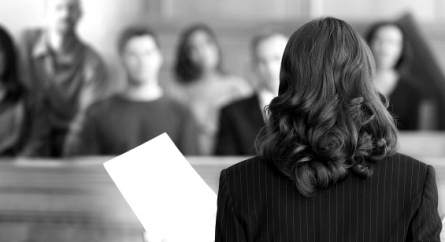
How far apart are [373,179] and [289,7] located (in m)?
2.92

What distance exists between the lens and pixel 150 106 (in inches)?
148

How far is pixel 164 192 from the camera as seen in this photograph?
1.54 meters

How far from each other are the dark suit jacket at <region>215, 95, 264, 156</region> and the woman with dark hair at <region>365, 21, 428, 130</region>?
94 centimetres

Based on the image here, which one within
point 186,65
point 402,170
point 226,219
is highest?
point 402,170

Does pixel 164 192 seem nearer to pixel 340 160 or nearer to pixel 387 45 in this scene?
pixel 340 160

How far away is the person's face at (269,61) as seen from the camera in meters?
3.64

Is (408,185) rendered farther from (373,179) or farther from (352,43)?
(352,43)

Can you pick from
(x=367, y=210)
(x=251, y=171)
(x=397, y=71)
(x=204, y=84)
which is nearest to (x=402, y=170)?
(x=367, y=210)

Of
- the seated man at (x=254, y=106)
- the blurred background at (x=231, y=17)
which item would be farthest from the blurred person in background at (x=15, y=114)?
the seated man at (x=254, y=106)

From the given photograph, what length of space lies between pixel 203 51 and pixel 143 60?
0.42 m

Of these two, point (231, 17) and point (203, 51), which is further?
point (231, 17)

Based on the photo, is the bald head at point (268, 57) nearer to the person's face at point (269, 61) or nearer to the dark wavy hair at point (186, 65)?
the person's face at point (269, 61)

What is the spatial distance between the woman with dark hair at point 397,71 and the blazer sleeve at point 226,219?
290cm

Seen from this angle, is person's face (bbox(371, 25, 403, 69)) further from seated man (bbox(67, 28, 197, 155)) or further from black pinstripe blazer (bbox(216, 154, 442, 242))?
black pinstripe blazer (bbox(216, 154, 442, 242))
